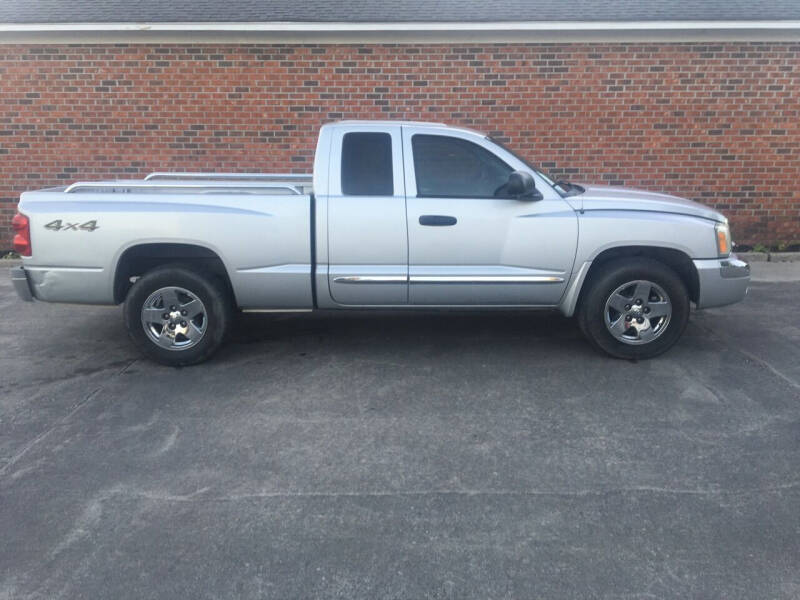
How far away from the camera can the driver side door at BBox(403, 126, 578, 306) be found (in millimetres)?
5562

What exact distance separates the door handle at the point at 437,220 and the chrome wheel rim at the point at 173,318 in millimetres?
1835

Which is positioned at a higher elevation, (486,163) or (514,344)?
(486,163)

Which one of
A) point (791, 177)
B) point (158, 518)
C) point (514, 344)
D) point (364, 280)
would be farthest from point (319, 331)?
point (791, 177)

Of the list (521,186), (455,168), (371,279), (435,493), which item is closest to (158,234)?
(371,279)

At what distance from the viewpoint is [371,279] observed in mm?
5594

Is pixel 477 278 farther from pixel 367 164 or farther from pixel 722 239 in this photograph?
pixel 722 239

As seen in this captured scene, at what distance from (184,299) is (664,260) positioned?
3.83 metres

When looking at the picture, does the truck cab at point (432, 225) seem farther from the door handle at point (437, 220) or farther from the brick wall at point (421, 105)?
the brick wall at point (421, 105)

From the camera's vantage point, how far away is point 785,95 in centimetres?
956

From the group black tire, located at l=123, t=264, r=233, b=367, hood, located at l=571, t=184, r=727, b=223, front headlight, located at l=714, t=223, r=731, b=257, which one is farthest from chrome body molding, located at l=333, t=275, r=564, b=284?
front headlight, located at l=714, t=223, r=731, b=257

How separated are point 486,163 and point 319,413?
94.5 inches

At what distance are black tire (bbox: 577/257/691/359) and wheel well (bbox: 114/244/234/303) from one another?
2899 millimetres

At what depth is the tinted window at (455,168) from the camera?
18.5 feet

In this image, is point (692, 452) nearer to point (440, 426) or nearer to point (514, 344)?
point (440, 426)
